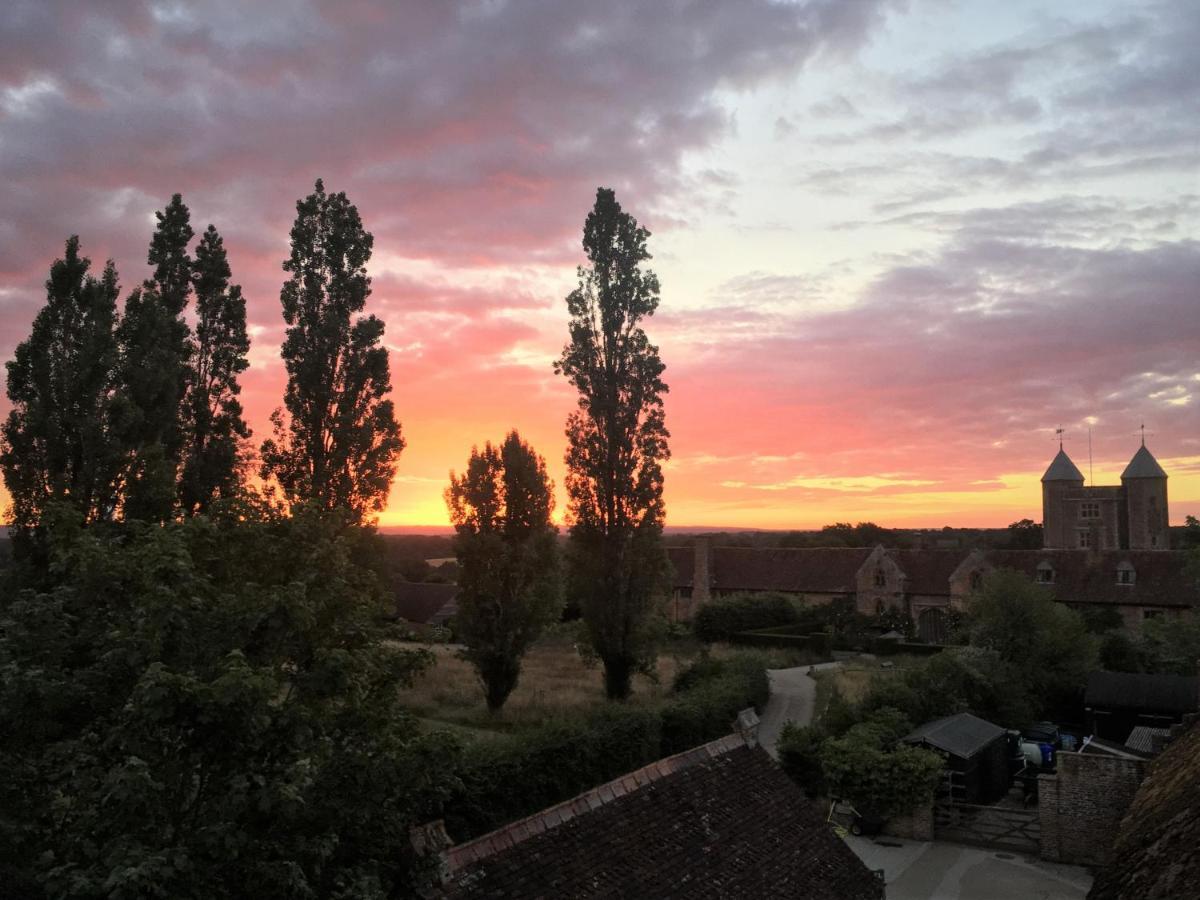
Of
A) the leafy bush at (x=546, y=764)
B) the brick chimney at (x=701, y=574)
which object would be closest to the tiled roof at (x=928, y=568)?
the brick chimney at (x=701, y=574)

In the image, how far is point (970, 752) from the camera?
2434 cm

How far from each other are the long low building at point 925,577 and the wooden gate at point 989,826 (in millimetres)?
20572

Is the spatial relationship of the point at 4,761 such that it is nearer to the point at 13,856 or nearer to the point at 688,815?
the point at 13,856

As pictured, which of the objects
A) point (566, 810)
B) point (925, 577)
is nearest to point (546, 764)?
point (566, 810)

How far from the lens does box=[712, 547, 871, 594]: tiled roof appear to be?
2330 inches

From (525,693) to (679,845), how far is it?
22897 mm

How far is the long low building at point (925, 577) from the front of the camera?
49.3 m

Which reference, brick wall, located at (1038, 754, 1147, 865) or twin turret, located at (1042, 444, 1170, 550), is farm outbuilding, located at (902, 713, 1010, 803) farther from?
twin turret, located at (1042, 444, 1170, 550)

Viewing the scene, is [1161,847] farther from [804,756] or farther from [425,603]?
[425,603]

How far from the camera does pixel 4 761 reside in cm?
752

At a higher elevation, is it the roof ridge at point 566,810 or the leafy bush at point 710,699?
the roof ridge at point 566,810

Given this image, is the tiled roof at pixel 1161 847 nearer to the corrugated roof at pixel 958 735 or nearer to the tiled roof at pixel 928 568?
the corrugated roof at pixel 958 735

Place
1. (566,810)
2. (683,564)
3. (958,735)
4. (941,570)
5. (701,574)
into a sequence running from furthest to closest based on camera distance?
(683,564), (701,574), (941,570), (958,735), (566,810)

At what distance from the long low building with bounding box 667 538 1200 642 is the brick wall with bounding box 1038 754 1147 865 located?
22081mm
